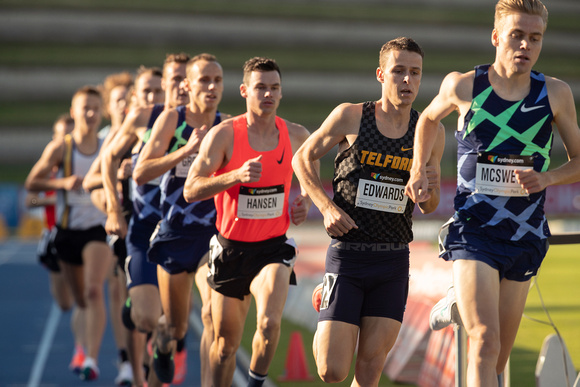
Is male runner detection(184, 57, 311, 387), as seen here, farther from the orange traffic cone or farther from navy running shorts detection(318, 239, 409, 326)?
the orange traffic cone

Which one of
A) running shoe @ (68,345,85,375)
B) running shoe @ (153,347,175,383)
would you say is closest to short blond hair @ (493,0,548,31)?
running shoe @ (153,347,175,383)

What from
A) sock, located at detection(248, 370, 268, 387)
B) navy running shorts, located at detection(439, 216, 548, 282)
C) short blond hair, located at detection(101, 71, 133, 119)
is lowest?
sock, located at detection(248, 370, 268, 387)

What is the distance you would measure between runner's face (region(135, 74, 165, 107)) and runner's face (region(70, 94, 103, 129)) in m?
1.20

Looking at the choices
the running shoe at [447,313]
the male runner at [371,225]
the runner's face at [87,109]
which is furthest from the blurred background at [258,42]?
the running shoe at [447,313]

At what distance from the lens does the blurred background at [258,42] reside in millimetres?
50156

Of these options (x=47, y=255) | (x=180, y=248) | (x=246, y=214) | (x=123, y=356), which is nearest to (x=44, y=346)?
(x=47, y=255)

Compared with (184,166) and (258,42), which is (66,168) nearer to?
(184,166)

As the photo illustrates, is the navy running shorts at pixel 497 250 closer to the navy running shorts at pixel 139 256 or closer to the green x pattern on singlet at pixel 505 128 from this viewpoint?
the green x pattern on singlet at pixel 505 128

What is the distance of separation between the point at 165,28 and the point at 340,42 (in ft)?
35.9

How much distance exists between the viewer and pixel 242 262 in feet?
19.1

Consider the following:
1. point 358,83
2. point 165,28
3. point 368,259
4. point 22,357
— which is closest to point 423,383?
point 368,259

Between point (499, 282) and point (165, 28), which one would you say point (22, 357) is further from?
point (165, 28)

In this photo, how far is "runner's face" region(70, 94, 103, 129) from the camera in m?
9.09

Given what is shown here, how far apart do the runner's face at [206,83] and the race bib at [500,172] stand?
2.47m
